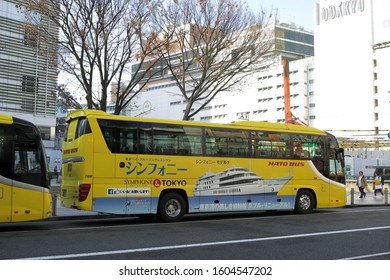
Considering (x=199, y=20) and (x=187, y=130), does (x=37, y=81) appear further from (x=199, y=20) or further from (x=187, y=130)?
(x=187, y=130)

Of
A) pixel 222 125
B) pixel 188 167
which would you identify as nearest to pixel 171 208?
pixel 188 167

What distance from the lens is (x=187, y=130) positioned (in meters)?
14.2

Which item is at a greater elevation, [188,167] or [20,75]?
[20,75]

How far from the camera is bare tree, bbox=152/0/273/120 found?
20016mm

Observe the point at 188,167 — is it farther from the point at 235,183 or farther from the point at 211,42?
the point at 211,42

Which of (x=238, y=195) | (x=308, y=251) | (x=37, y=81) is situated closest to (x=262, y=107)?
(x=37, y=81)

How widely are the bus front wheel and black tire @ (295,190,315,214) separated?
494 cm

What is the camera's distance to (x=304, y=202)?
16.7 metres

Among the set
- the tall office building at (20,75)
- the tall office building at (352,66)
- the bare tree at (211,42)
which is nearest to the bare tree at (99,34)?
the bare tree at (211,42)

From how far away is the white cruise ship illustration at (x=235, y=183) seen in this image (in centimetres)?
1445

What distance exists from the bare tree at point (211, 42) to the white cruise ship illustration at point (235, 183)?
21.6 feet

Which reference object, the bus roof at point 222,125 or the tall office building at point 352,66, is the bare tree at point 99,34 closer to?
the bus roof at point 222,125

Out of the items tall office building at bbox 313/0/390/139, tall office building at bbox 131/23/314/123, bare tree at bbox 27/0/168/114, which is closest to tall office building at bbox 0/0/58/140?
bare tree at bbox 27/0/168/114

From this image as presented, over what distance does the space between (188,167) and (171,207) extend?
4.58ft
